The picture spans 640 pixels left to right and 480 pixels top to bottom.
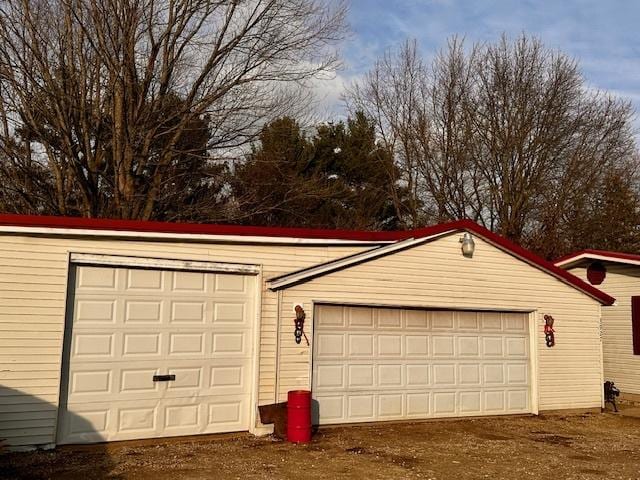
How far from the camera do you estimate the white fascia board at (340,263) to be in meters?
9.59

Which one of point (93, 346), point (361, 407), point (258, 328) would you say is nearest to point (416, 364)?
point (361, 407)

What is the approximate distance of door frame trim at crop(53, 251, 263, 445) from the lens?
8289 mm

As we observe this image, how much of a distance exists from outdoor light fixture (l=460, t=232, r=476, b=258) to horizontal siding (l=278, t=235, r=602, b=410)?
0.10 metres

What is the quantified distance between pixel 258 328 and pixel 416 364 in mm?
3003

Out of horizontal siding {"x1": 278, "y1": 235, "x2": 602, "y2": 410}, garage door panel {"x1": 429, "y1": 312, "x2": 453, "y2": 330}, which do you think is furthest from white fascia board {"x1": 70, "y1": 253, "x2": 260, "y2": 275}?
garage door panel {"x1": 429, "y1": 312, "x2": 453, "y2": 330}

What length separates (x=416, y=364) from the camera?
1076cm

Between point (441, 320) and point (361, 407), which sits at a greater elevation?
point (441, 320)

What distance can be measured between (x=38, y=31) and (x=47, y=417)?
1112cm

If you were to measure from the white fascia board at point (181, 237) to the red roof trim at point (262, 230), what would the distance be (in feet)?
0.14

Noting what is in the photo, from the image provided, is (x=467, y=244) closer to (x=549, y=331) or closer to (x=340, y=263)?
(x=549, y=331)

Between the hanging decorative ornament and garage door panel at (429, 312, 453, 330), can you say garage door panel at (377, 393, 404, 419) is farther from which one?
the hanging decorative ornament

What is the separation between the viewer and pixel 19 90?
1542 cm

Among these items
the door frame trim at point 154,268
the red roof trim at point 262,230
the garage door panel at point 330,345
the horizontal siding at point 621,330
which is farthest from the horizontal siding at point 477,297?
the horizontal siding at point 621,330

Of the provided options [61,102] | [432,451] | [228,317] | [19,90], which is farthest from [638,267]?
[19,90]
